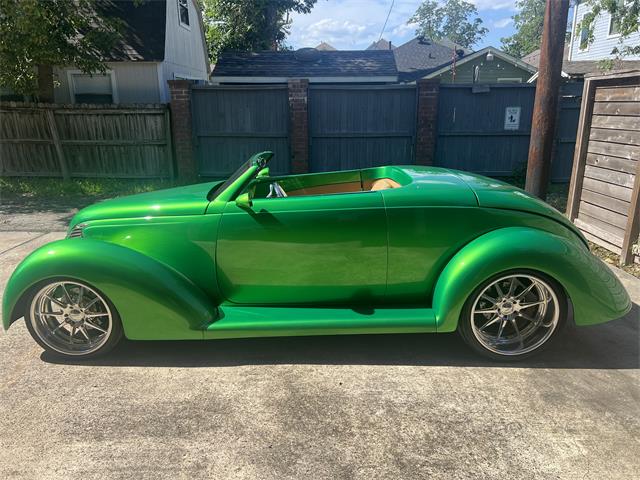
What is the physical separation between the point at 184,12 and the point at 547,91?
50.2 feet

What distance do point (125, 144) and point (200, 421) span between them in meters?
9.03

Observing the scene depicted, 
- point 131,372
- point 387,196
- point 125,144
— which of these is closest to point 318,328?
point 387,196

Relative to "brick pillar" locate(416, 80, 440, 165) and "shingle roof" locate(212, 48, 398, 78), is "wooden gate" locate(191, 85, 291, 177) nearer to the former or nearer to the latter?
"brick pillar" locate(416, 80, 440, 165)

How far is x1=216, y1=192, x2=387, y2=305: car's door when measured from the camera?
11.0 ft

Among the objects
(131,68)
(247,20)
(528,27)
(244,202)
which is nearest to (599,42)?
(247,20)

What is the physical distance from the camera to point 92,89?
13469mm

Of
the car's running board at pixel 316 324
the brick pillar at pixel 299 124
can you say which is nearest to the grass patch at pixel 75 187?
the brick pillar at pixel 299 124

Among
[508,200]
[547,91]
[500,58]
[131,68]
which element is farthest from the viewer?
[500,58]

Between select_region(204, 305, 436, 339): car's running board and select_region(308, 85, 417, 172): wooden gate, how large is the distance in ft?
23.6

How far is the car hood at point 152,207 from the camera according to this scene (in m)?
3.45

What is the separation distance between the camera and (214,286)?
3.47 meters

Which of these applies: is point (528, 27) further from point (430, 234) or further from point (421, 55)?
point (430, 234)

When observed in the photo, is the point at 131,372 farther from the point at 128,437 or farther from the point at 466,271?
the point at 466,271

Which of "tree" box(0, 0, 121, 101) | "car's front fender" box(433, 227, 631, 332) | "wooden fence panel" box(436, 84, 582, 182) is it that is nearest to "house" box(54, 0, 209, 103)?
"tree" box(0, 0, 121, 101)
